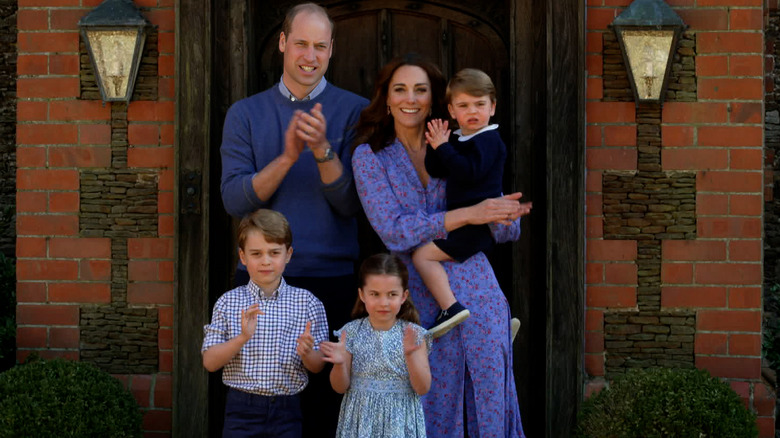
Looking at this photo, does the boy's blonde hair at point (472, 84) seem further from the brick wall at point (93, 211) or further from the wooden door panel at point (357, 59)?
the brick wall at point (93, 211)

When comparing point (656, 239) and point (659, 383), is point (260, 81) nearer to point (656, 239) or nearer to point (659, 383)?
point (656, 239)

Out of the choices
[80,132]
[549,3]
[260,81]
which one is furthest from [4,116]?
[549,3]

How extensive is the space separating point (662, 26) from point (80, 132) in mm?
2725

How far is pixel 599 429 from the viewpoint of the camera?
381 cm

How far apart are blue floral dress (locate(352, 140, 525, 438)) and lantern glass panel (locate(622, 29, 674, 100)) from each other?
1.14 m

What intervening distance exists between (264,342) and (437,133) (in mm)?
974

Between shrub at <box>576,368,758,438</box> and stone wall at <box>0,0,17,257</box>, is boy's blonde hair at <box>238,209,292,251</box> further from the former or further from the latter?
stone wall at <box>0,0,17,257</box>

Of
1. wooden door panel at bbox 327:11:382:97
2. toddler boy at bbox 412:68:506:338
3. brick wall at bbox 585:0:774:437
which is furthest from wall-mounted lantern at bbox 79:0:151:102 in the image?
brick wall at bbox 585:0:774:437

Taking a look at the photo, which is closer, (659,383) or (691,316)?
(659,383)

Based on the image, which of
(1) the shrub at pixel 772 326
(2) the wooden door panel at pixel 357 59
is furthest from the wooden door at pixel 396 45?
(1) the shrub at pixel 772 326

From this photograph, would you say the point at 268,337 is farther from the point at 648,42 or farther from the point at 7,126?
the point at 7,126

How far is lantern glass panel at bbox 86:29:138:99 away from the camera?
429 centimetres

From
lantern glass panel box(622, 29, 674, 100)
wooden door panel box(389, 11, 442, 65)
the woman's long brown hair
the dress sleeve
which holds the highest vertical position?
wooden door panel box(389, 11, 442, 65)

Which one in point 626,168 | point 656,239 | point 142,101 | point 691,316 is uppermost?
point 142,101
